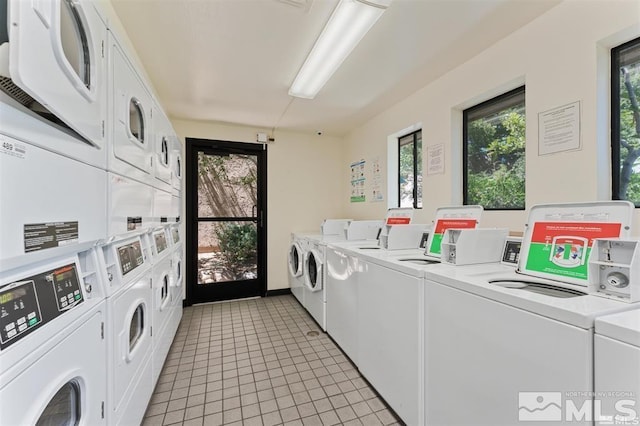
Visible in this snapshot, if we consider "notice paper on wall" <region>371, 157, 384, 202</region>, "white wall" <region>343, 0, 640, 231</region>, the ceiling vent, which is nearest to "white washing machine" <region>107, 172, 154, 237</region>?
Answer: the ceiling vent

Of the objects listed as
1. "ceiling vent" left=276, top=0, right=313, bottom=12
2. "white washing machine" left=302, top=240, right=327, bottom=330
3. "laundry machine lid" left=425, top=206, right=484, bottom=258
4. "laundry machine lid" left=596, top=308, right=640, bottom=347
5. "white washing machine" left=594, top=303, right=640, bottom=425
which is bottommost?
"white washing machine" left=302, top=240, right=327, bottom=330

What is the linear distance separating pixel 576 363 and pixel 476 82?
2109mm

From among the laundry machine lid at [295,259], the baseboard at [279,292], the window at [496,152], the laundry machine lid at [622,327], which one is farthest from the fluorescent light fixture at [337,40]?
the baseboard at [279,292]

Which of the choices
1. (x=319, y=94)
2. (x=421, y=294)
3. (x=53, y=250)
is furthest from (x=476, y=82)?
(x=53, y=250)

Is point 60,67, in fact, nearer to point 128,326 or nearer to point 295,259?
point 128,326

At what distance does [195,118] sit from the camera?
359 cm

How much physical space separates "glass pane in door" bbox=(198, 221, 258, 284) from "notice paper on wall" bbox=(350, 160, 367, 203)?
160 centimetres

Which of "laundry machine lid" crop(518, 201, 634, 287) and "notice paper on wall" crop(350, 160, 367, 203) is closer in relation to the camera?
"laundry machine lid" crop(518, 201, 634, 287)

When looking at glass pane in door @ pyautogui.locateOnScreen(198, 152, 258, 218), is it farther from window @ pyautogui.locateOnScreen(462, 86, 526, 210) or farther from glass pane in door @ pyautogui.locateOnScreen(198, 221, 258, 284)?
window @ pyautogui.locateOnScreen(462, 86, 526, 210)

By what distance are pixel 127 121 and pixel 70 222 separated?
0.72 metres

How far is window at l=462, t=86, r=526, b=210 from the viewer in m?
2.08

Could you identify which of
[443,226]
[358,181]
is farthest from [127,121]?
[358,181]

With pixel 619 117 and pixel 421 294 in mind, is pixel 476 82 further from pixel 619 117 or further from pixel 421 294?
pixel 421 294

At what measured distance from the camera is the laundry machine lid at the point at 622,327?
69 cm
